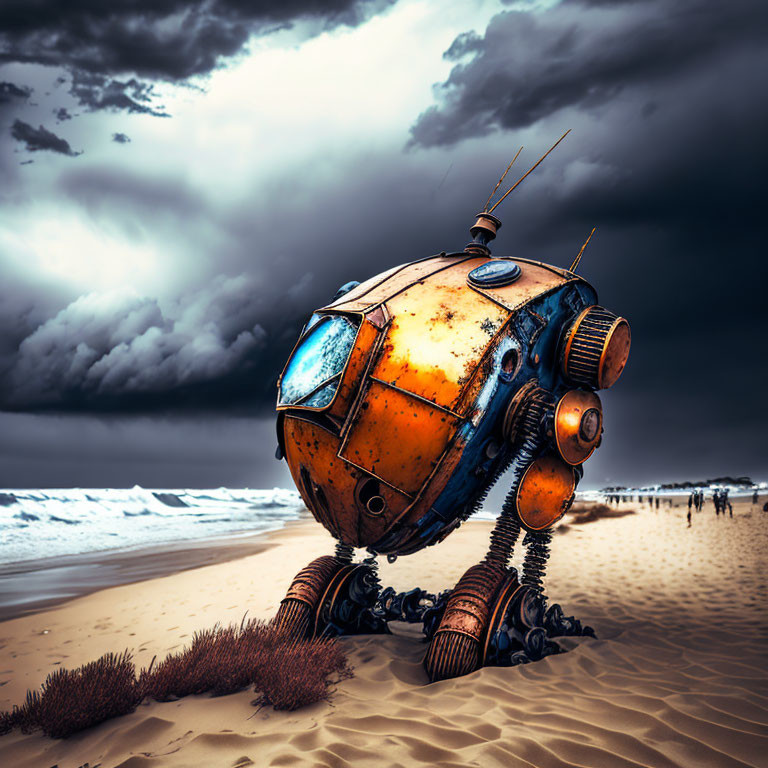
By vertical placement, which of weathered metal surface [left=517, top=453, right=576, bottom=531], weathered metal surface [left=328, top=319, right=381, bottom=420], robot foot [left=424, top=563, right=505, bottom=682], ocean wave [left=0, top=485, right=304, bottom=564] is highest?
weathered metal surface [left=328, top=319, right=381, bottom=420]

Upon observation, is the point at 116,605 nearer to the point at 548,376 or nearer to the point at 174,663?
the point at 174,663

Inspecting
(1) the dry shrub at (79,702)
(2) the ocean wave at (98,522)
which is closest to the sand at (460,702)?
(1) the dry shrub at (79,702)

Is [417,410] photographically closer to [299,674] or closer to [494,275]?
[494,275]

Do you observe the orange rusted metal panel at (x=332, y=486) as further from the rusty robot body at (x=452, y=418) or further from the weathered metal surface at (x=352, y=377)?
the weathered metal surface at (x=352, y=377)

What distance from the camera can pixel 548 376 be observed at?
4.00 metres

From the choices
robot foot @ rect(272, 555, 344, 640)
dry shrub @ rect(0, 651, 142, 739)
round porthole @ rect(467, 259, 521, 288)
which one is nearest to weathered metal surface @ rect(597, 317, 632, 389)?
round porthole @ rect(467, 259, 521, 288)

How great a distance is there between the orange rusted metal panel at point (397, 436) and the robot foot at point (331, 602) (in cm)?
154

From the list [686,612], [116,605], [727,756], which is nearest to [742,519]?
[686,612]

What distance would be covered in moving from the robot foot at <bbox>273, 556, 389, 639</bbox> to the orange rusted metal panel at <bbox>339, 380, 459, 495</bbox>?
1.54 metres

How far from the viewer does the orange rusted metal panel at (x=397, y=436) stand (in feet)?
10.8

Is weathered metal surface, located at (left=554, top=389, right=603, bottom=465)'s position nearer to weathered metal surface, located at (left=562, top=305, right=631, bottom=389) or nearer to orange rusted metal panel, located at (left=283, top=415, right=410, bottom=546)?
weathered metal surface, located at (left=562, top=305, right=631, bottom=389)

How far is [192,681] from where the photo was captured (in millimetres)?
3254

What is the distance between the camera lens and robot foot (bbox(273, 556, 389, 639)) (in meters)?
4.11

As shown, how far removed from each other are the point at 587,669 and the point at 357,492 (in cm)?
225
